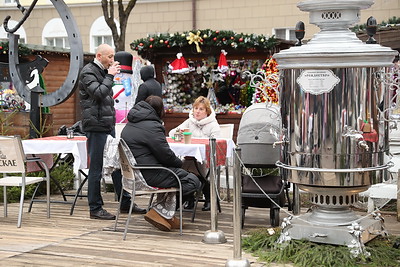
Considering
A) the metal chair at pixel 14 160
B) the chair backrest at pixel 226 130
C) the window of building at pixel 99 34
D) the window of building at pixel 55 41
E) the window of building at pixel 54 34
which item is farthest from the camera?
the window of building at pixel 55 41

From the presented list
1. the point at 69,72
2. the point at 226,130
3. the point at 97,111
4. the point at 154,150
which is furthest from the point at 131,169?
Result: the point at 69,72

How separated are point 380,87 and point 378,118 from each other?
0.87 feet

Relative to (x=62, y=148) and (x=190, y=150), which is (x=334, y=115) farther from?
(x=62, y=148)

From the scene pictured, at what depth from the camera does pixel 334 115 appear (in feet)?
19.5

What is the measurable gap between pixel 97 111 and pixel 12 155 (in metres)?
1.03

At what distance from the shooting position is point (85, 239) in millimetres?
7051

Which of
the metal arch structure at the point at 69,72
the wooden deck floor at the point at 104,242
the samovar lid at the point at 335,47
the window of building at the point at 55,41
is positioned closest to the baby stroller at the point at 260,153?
the wooden deck floor at the point at 104,242

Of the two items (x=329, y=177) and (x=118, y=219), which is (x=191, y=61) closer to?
(x=118, y=219)

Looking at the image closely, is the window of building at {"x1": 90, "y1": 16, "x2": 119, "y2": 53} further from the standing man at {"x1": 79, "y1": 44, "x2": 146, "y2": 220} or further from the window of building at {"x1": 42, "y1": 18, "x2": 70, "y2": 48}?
the standing man at {"x1": 79, "y1": 44, "x2": 146, "y2": 220}

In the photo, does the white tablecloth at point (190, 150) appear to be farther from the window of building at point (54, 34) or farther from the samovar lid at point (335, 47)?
the window of building at point (54, 34)

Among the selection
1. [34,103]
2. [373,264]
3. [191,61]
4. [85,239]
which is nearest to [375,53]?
[373,264]

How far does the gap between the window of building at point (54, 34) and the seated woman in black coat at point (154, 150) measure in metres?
16.7

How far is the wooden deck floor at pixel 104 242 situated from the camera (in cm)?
617

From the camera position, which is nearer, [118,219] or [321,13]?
[321,13]
